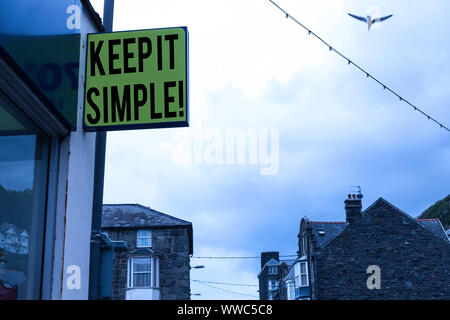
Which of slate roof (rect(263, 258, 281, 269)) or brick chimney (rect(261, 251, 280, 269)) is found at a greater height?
brick chimney (rect(261, 251, 280, 269))

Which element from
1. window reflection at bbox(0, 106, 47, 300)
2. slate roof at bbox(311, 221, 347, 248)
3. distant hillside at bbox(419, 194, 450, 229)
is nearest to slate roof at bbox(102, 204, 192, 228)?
slate roof at bbox(311, 221, 347, 248)

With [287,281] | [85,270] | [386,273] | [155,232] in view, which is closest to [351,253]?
[386,273]

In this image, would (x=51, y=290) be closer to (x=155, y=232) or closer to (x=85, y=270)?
(x=85, y=270)

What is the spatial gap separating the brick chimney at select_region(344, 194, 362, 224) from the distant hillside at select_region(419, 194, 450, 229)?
33316mm

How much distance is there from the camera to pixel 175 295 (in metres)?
28.7

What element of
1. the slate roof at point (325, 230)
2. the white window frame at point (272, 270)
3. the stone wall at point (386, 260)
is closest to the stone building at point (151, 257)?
the slate roof at point (325, 230)

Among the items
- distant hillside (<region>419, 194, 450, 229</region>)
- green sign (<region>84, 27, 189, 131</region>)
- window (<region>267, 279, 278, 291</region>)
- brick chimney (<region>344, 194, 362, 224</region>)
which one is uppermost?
distant hillside (<region>419, 194, 450, 229</region>)

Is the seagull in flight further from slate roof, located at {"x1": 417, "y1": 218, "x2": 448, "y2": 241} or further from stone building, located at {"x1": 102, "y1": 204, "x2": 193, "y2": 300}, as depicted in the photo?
slate roof, located at {"x1": 417, "y1": 218, "x2": 448, "y2": 241}

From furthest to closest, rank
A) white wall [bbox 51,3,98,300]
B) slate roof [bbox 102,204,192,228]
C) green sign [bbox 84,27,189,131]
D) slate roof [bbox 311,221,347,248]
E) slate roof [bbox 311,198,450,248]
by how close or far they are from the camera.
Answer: slate roof [bbox 311,221,347,248]
slate roof [bbox 311,198,450,248]
slate roof [bbox 102,204,192,228]
green sign [bbox 84,27,189,131]
white wall [bbox 51,3,98,300]

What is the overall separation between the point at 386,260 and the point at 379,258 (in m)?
0.48

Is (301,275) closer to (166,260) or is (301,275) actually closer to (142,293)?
(166,260)

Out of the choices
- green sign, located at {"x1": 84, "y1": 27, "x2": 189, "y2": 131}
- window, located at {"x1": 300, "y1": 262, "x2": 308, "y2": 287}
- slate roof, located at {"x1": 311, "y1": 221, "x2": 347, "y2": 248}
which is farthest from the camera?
window, located at {"x1": 300, "y1": 262, "x2": 308, "y2": 287}

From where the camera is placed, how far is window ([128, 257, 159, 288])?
2938 centimetres

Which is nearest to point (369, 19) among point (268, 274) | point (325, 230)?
point (325, 230)
